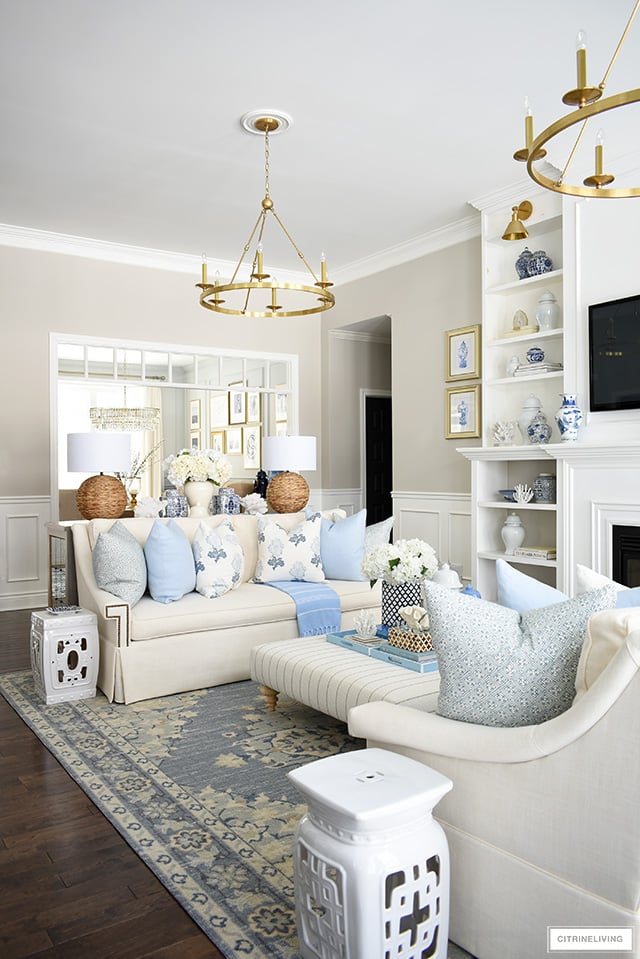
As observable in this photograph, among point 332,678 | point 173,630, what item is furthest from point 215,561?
point 332,678

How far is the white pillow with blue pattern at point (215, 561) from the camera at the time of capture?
13.3 feet

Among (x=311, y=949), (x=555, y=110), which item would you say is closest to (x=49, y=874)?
(x=311, y=949)

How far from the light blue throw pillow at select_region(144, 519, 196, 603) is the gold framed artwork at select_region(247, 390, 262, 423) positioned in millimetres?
3662

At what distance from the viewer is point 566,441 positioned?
4.72 m

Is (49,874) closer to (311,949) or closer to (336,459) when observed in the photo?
(311,949)

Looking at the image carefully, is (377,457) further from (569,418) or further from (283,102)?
(283,102)

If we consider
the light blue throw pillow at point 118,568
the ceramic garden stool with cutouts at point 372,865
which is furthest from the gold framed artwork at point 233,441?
the ceramic garden stool with cutouts at point 372,865

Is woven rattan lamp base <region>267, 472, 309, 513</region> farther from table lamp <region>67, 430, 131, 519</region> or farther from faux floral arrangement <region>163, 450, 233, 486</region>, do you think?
table lamp <region>67, 430, 131, 519</region>

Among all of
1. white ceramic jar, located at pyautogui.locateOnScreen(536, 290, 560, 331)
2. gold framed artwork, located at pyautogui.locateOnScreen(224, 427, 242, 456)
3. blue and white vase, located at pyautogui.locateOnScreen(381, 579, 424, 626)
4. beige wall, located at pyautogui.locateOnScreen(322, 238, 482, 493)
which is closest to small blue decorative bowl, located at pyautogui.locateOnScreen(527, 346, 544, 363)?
white ceramic jar, located at pyautogui.locateOnScreen(536, 290, 560, 331)

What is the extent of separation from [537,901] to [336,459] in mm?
6341

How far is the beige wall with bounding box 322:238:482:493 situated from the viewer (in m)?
5.97

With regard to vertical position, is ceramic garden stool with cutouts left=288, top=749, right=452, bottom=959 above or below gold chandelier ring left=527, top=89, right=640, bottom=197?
below

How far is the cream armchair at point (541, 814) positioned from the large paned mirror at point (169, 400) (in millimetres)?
5159

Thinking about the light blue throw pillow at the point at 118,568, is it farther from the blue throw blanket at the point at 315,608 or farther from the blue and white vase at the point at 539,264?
the blue and white vase at the point at 539,264
